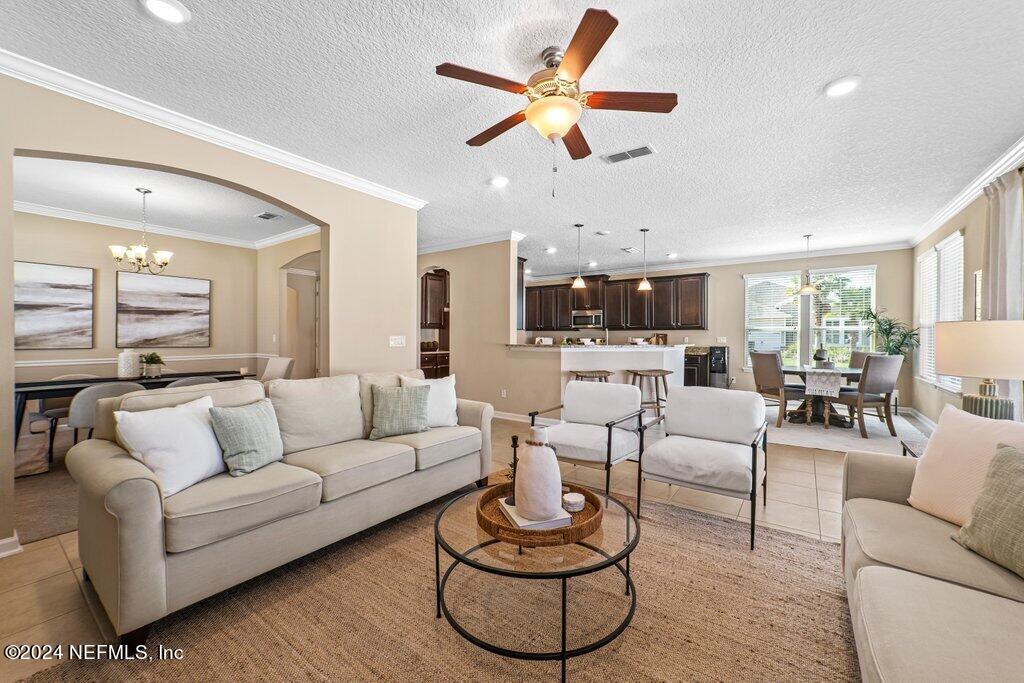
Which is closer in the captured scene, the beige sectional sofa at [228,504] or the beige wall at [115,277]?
the beige sectional sofa at [228,504]

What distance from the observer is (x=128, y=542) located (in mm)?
1660

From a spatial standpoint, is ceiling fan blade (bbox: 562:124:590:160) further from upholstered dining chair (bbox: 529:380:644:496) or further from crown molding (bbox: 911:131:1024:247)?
crown molding (bbox: 911:131:1024:247)

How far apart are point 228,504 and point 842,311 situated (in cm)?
876

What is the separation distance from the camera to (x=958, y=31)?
6.68 ft

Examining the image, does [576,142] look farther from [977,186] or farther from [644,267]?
[644,267]

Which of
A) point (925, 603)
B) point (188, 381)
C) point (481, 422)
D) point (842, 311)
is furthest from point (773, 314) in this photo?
point (188, 381)

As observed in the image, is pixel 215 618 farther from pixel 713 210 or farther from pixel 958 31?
pixel 713 210

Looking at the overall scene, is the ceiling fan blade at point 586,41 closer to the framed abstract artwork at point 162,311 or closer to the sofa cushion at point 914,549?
the sofa cushion at point 914,549

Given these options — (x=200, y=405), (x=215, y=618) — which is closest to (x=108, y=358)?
(x=200, y=405)

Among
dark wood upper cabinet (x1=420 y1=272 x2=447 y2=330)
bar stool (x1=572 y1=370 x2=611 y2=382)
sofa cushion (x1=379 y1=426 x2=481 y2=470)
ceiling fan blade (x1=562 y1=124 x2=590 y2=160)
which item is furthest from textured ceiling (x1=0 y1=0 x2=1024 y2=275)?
dark wood upper cabinet (x1=420 y1=272 x2=447 y2=330)

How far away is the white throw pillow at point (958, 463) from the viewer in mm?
1664

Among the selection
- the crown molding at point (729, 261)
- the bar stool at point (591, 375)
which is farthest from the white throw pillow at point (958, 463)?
the crown molding at point (729, 261)

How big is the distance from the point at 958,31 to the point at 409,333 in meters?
4.36

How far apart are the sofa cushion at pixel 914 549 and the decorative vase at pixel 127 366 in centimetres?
624
